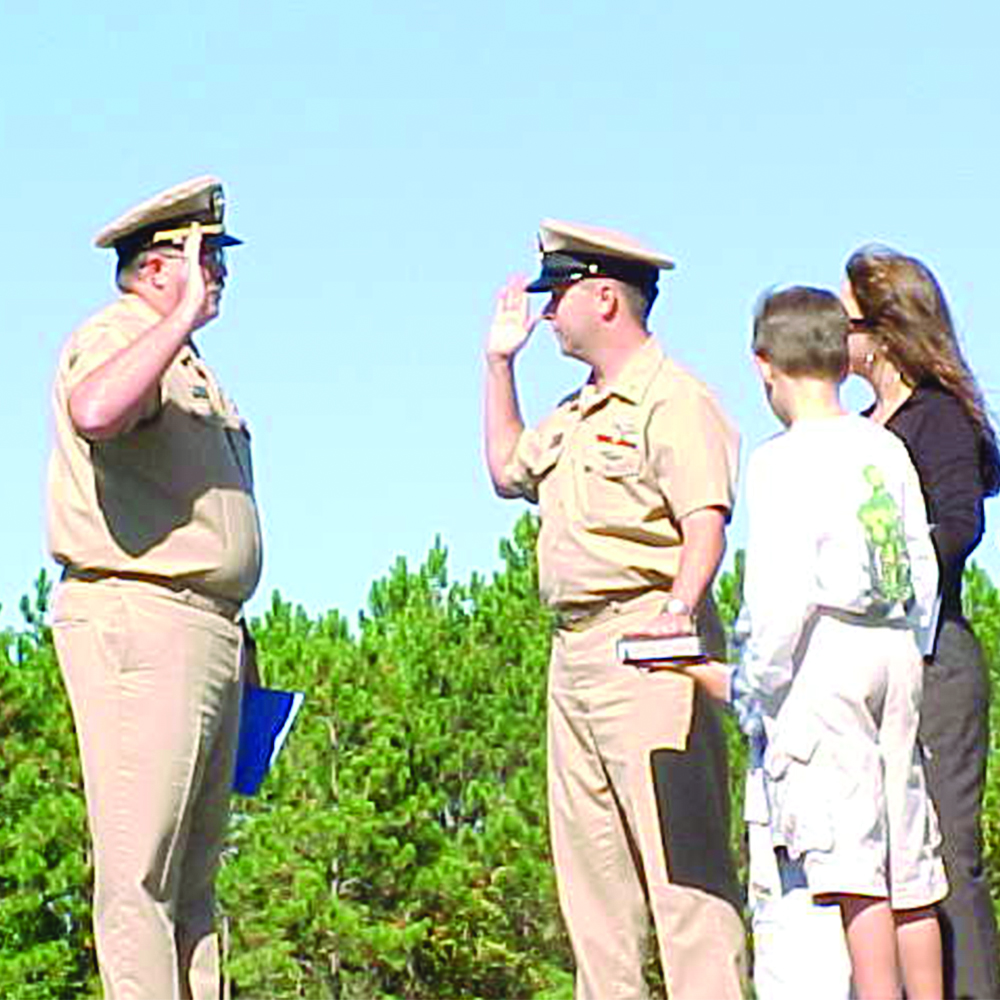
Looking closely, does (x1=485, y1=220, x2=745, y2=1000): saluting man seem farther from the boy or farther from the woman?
the boy

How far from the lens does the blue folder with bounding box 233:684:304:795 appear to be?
221 inches

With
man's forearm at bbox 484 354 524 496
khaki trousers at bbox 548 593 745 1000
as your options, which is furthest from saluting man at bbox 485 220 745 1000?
man's forearm at bbox 484 354 524 496

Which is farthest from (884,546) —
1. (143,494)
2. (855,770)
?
(143,494)

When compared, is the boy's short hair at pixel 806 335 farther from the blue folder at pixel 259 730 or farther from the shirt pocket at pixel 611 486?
the blue folder at pixel 259 730

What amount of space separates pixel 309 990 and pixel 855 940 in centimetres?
1158

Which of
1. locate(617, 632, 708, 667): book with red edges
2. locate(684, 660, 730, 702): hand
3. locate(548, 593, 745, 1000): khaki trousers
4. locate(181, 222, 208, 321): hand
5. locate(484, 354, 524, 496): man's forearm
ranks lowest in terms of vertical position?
locate(548, 593, 745, 1000): khaki trousers

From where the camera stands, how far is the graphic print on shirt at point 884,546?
4.78 meters

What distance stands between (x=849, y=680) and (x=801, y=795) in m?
0.24

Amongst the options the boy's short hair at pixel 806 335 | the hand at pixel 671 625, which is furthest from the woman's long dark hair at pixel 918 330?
the hand at pixel 671 625

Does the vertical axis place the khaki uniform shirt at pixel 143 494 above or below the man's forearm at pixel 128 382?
below

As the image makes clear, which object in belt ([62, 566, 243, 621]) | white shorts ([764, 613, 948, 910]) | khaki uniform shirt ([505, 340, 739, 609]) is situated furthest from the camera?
khaki uniform shirt ([505, 340, 739, 609])

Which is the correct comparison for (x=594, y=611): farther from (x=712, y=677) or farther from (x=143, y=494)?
(x=143, y=494)

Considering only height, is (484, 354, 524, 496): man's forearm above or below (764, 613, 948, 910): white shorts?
above

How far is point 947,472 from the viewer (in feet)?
17.4
